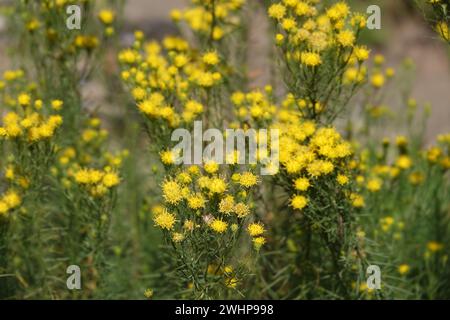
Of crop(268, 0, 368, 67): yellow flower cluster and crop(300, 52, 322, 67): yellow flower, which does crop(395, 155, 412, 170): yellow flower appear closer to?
crop(268, 0, 368, 67): yellow flower cluster

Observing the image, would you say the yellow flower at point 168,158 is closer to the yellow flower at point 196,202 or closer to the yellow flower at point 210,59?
the yellow flower at point 196,202

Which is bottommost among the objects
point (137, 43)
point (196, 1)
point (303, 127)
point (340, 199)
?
point (340, 199)

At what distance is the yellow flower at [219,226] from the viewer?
2.80 meters

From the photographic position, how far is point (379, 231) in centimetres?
395

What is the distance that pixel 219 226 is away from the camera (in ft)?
9.21

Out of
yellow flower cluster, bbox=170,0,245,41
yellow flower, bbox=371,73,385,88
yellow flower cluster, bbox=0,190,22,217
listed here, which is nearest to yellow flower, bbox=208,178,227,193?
yellow flower cluster, bbox=0,190,22,217

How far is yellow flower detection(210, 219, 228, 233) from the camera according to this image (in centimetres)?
280

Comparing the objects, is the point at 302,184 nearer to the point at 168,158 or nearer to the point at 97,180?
the point at 168,158

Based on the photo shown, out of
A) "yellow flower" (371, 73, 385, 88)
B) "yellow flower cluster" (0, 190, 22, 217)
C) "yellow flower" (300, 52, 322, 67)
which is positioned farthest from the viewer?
"yellow flower" (371, 73, 385, 88)

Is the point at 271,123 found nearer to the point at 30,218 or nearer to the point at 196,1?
the point at 196,1

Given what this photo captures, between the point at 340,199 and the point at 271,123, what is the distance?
0.61 m

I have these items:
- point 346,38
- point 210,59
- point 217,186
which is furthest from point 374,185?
point 217,186

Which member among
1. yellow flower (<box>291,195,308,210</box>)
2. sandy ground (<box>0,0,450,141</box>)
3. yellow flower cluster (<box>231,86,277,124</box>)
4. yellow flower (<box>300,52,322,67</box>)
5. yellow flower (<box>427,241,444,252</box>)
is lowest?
yellow flower (<box>427,241,444,252</box>)
